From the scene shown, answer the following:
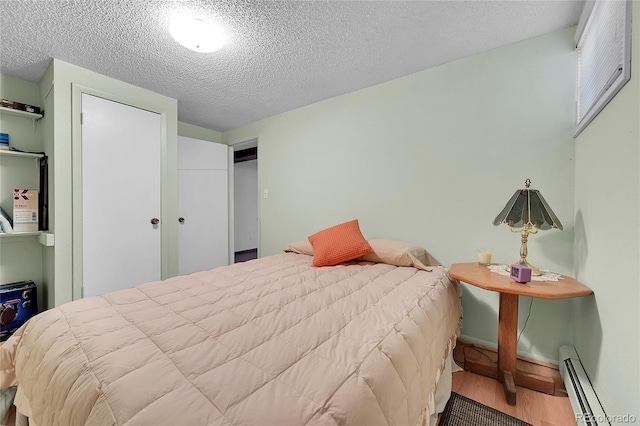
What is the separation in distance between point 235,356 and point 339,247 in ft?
4.58

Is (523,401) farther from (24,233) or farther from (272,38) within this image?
(24,233)

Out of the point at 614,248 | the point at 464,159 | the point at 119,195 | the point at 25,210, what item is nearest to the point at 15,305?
the point at 25,210

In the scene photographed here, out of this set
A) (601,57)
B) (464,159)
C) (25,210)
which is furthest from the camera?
(25,210)

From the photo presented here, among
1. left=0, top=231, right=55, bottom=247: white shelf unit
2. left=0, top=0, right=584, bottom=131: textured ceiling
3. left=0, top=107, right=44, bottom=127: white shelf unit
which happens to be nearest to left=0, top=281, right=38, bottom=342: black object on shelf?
left=0, top=231, right=55, bottom=247: white shelf unit

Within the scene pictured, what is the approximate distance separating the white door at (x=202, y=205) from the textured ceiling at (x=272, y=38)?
1095mm

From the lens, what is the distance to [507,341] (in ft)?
5.12

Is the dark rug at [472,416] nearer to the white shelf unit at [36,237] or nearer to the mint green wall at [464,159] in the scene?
the mint green wall at [464,159]

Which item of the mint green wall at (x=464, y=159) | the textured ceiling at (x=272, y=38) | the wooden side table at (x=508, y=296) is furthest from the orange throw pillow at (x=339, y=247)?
the textured ceiling at (x=272, y=38)

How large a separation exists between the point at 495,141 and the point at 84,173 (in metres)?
3.48

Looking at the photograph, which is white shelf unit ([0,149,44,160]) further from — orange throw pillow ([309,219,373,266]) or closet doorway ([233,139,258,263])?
closet doorway ([233,139,258,263])

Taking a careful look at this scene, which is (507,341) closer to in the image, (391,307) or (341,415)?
(391,307)

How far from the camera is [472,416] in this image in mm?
1345

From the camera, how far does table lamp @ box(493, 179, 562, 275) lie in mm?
1526

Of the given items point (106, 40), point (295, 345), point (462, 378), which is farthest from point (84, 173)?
point (462, 378)
